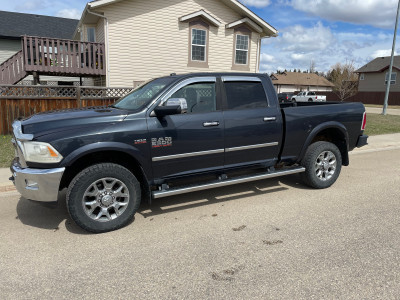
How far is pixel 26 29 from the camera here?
76.2 feet

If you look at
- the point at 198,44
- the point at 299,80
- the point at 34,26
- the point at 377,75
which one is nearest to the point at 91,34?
the point at 198,44

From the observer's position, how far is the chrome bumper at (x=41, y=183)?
348 cm

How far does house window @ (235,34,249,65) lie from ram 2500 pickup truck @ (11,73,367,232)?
1152 cm

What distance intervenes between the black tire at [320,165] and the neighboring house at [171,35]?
34.9ft

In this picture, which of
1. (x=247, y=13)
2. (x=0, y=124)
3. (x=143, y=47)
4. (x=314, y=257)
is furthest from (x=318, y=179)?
(x=247, y=13)

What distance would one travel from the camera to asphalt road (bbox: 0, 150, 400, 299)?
2760 millimetres

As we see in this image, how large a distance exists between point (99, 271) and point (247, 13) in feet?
49.3

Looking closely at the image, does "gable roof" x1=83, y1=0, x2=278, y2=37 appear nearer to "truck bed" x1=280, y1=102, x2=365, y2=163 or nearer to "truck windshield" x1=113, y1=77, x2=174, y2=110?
"truck bed" x1=280, y1=102, x2=365, y2=163

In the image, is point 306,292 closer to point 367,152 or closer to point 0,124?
point 367,152

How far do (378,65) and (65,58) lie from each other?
46221 millimetres

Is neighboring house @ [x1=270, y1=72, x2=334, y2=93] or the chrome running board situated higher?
neighboring house @ [x1=270, y1=72, x2=334, y2=93]

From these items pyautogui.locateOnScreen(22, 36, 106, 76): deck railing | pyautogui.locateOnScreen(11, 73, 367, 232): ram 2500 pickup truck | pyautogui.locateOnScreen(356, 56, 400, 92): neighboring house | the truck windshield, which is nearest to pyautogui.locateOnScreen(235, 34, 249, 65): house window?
pyautogui.locateOnScreen(22, 36, 106, 76): deck railing

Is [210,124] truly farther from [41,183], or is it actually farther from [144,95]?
[41,183]

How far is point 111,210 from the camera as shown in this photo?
397 centimetres
